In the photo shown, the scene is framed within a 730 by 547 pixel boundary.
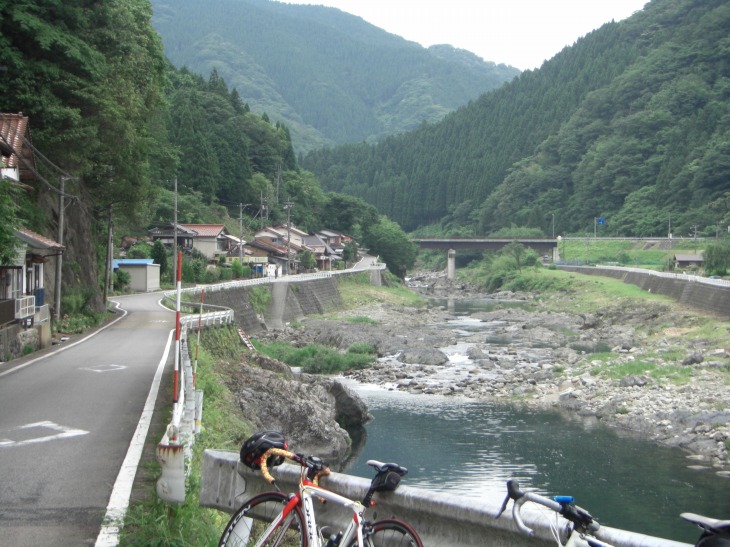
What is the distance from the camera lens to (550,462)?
20.4 metres

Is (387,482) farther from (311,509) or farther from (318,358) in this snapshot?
(318,358)

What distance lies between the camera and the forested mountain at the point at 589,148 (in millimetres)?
106938

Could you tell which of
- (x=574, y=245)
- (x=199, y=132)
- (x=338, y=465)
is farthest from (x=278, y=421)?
(x=574, y=245)

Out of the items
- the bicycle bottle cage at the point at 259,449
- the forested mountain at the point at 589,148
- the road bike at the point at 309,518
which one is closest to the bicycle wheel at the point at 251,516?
the road bike at the point at 309,518

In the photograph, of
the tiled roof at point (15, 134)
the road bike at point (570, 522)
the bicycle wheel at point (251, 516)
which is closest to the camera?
the road bike at point (570, 522)

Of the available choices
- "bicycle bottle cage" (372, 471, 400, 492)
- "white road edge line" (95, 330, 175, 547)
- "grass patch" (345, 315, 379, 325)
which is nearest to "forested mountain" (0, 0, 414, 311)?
"white road edge line" (95, 330, 175, 547)

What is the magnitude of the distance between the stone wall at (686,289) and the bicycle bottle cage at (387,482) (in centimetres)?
4296

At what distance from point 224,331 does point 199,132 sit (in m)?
48.8

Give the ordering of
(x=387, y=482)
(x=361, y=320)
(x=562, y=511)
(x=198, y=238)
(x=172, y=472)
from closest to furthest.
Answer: (x=562, y=511)
(x=387, y=482)
(x=172, y=472)
(x=361, y=320)
(x=198, y=238)

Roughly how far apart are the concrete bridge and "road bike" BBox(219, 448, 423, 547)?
331 feet

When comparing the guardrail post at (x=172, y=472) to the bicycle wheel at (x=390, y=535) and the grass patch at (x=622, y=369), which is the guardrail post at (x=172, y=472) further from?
the grass patch at (x=622, y=369)

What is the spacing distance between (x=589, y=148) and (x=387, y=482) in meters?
136

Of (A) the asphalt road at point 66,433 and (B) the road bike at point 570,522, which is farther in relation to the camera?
(A) the asphalt road at point 66,433

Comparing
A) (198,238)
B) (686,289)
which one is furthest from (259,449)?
(198,238)
